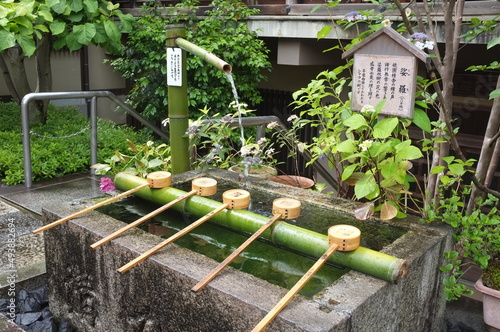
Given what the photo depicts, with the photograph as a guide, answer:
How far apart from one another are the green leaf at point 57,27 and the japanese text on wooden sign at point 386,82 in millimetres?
5120

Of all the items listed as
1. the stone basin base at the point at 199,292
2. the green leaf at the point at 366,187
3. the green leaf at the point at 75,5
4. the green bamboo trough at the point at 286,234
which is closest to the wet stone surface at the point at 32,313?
the stone basin base at the point at 199,292

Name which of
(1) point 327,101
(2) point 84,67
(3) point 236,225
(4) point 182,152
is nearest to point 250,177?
(4) point 182,152

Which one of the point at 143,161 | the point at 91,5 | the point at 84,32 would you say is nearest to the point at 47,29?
the point at 84,32

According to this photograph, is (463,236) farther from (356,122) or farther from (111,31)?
(111,31)

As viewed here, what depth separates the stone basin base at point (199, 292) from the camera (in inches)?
93.0

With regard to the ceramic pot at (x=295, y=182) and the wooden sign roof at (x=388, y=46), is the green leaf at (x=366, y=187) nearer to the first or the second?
the wooden sign roof at (x=388, y=46)

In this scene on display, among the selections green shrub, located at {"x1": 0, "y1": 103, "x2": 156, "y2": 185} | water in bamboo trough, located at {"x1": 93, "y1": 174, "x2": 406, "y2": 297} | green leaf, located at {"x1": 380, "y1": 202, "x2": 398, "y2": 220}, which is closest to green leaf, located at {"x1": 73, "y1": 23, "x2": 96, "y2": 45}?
green shrub, located at {"x1": 0, "y1": 103, "x2": 156, "y2": 185}

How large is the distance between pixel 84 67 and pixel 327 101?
Answer: 599 cm

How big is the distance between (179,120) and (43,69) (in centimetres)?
499

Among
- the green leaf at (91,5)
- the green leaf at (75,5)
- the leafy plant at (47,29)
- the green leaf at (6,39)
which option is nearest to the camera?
the green leaf at (6,39)

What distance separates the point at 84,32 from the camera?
736cm

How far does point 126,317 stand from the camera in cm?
304

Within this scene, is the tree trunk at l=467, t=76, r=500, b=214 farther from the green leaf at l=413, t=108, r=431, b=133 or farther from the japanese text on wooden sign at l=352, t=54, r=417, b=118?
the japanese text on wooden sign at l=352, t=54, r=417, b=118

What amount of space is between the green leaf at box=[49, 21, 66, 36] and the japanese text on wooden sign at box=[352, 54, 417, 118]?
5120mm
